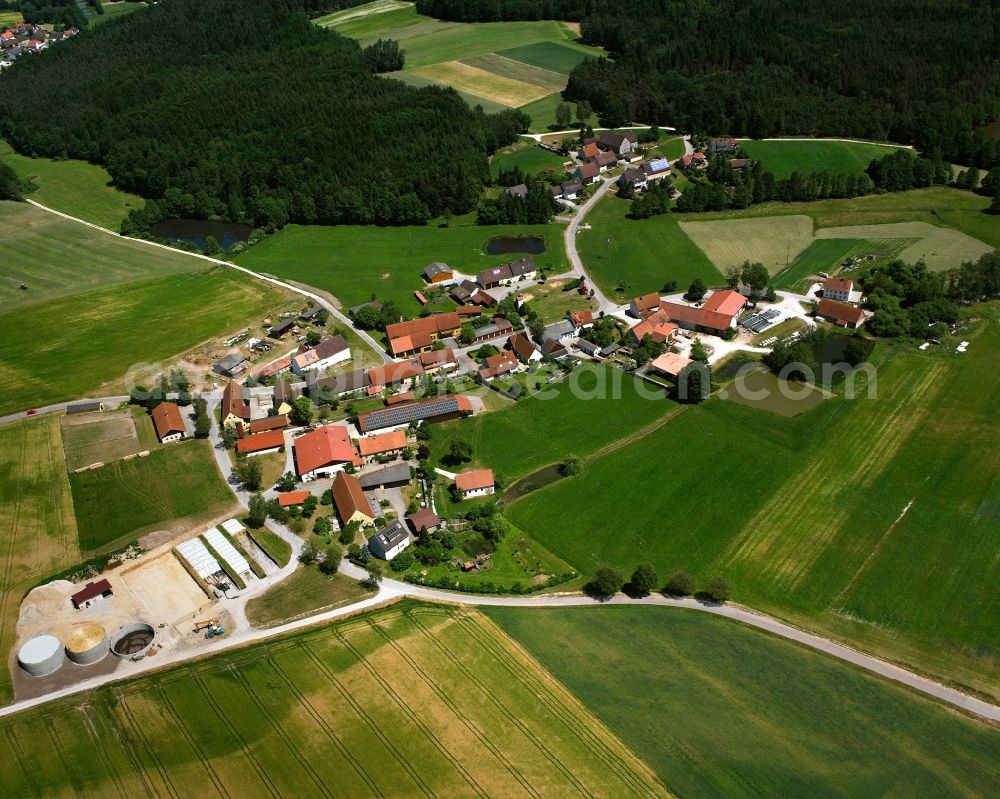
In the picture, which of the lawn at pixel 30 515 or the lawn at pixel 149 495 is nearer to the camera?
the lawn at pixel 30 515

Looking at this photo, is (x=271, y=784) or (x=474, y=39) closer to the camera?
(x=271, y=784)

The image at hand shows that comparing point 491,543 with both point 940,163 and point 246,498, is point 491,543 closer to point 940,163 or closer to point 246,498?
point 246,498

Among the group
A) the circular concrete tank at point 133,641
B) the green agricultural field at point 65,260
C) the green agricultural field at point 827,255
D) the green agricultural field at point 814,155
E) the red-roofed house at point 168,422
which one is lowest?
the circular concrete tank at point 133,641

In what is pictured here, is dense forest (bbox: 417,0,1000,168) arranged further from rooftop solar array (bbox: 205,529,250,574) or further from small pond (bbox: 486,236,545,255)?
rooftop solar array (bbox: 205,529,250,574)

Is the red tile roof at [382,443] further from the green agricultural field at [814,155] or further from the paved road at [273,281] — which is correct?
the green agricultural field at [814,155]

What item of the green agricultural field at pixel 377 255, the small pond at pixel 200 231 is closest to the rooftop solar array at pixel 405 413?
the green agricultural field at pixel 377 255

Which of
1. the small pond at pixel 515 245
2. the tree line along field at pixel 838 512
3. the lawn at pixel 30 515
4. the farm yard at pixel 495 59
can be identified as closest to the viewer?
the tree line along field at pixel 838 512

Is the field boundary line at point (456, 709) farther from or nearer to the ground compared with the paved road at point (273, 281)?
nearer to the ground

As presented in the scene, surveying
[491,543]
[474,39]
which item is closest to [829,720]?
[491,543]
